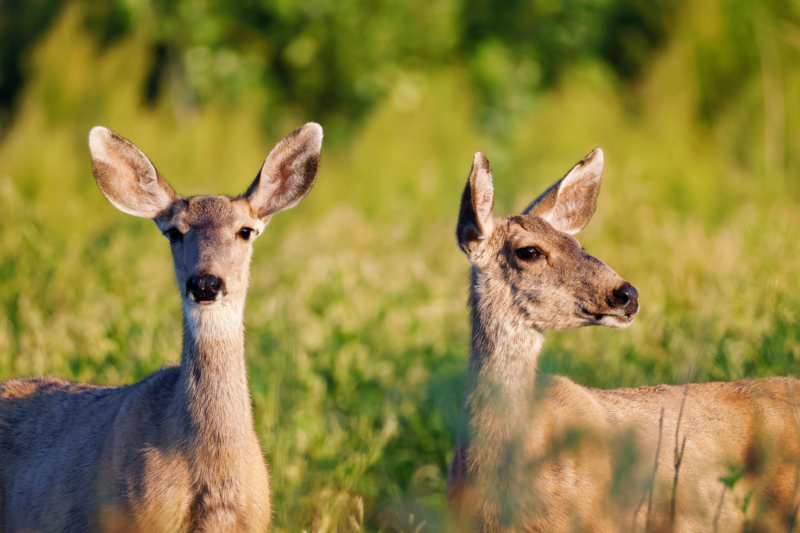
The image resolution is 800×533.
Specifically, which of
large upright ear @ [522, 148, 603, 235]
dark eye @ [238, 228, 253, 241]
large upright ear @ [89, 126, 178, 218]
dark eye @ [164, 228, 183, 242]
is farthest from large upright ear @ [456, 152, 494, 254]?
large upright ear @ [89, 126, 178, 218]

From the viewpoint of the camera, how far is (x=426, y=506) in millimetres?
3988

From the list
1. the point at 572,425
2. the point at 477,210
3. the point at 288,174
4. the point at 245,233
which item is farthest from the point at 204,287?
the point at 572,425

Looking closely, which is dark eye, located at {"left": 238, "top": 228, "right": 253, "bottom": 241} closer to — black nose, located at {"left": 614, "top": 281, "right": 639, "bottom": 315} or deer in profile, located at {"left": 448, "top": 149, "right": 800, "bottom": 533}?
deer in profile, located at {"left": 448, "top": 149, "right": 800, "bottom": 533}

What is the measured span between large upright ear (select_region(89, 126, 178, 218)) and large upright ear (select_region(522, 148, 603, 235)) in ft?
6.09

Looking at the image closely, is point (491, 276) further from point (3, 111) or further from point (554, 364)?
point (3, 111)

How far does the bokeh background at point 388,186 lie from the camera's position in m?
4.91

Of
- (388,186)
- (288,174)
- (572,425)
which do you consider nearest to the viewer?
(572,425)

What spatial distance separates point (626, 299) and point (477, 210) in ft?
2.48

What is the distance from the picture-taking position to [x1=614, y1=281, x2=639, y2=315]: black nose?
347 centimetres

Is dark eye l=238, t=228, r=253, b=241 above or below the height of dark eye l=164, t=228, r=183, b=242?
above

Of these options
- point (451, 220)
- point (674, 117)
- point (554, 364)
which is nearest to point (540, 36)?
point (674, 117)

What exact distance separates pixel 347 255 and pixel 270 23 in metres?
6.85

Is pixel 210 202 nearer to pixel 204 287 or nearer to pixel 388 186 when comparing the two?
pixel 204 287

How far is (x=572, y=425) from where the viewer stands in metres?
3.31
